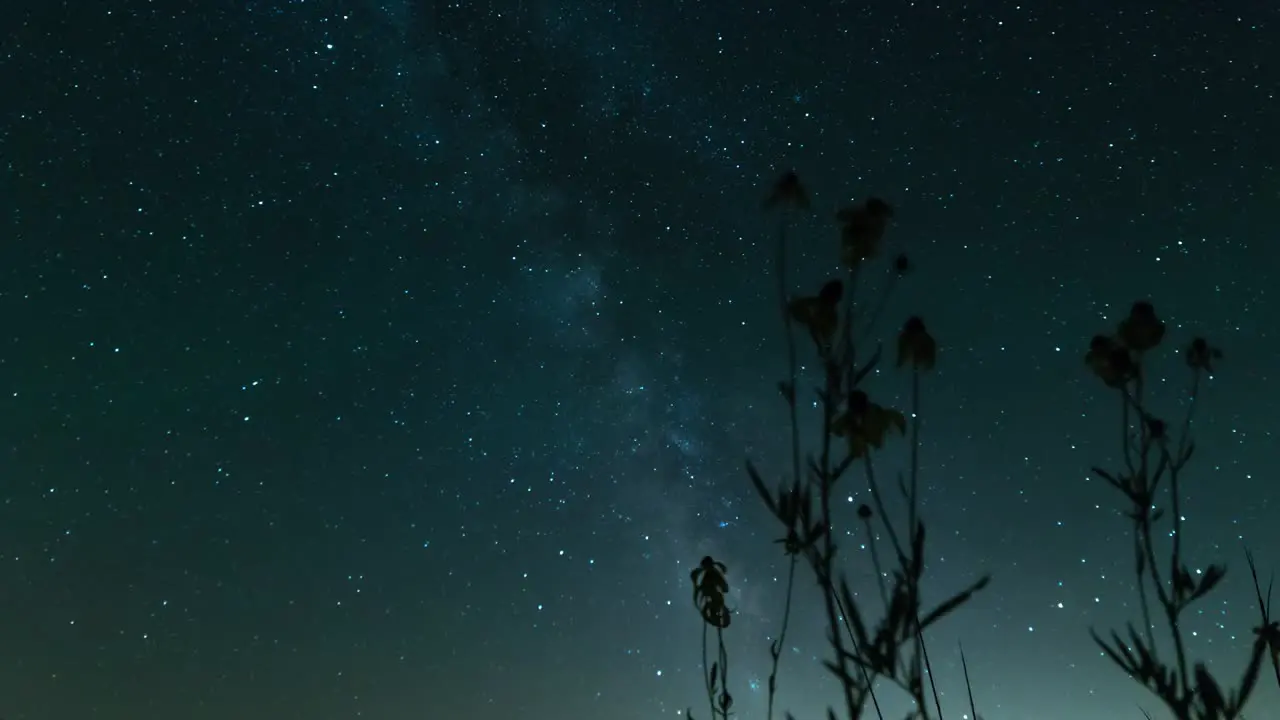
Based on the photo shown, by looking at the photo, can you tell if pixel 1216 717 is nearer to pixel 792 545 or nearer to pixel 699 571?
pixel 792 545

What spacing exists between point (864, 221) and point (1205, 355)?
4.71 ft

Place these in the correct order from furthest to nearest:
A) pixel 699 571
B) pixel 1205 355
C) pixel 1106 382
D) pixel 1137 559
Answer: pixel 699 571 < pixel 1205 355 < pixel 1106 382 < pixel 1137 559

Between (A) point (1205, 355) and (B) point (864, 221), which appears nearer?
(B) point (864, 221)

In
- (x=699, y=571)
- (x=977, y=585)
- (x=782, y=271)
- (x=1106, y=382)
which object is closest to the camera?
(x=977, y=585)

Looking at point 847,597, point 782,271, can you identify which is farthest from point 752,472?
point 782,271

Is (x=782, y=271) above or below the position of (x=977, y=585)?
above

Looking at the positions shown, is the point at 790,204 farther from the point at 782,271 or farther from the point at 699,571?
the point at 699,571

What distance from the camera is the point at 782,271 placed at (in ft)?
6.41

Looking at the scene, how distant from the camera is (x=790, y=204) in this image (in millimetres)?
2359

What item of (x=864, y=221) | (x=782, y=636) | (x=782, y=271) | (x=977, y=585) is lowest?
(x=977, y=585)

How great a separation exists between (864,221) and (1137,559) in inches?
45.1

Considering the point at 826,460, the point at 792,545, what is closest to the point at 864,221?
the point at 826,460

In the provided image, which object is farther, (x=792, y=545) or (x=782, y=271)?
(x=792, y=545)

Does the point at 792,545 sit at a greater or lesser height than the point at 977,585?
greater
